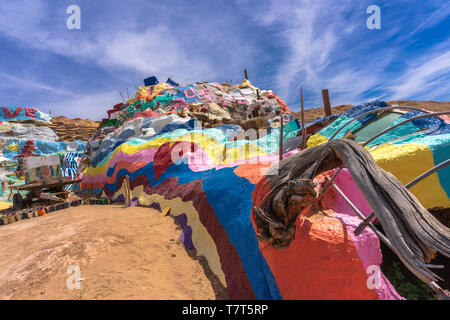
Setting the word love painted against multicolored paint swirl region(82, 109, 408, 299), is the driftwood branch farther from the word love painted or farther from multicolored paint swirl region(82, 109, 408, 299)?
the word love painted

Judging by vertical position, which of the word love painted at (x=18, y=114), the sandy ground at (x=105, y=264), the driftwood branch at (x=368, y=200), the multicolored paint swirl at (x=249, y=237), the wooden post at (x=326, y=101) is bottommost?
the sandy ground at (x=105, y=264)

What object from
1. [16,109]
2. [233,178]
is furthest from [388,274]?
[16,109]

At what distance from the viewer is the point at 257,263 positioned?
2781mm

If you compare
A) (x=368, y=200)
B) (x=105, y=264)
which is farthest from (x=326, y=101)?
(x=105, y=264)

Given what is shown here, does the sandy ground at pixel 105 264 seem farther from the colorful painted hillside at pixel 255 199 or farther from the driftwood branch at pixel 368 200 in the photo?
the driftwood branch at pixel 368 200

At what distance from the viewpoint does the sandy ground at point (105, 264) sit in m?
2.82

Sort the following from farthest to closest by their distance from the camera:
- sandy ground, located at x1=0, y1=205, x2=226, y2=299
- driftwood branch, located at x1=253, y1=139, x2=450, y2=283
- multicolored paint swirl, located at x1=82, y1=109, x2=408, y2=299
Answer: sandy ground, located at x1=0, y1=205, x2=226, y2=299, multicolored paint swirl, located at x1=82, y1=109, x2=408, y2=299, driftwood branch, located at x1=253, y1=139, x2=450, y2=283

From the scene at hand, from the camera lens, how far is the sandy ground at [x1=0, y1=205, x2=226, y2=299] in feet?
9.27

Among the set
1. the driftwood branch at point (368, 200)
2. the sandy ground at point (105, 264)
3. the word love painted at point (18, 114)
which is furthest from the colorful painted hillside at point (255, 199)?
the word love painted at point (18, 114)

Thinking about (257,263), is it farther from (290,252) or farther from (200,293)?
(200,293)

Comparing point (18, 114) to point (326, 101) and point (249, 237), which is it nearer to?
point (326, 101)

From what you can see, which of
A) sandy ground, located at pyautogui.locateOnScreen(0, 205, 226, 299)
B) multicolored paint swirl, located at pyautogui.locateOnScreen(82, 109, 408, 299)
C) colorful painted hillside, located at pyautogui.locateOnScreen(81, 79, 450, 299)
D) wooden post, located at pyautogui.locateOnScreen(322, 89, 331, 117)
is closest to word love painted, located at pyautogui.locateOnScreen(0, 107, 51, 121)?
colorful painted hillside, located at pyautogui.locateOnScreen(81, 79, 450, 299)
